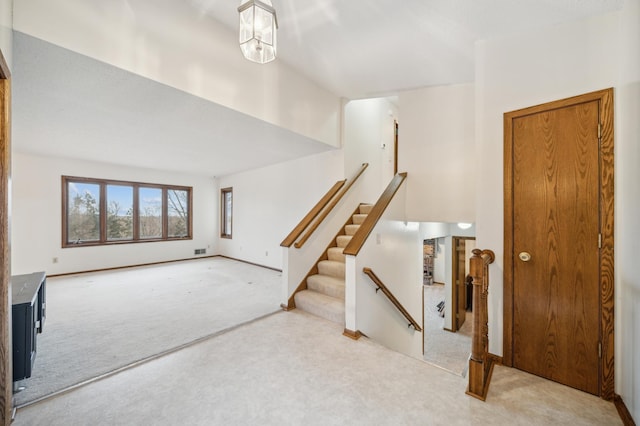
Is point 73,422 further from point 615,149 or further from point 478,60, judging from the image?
point 478,60

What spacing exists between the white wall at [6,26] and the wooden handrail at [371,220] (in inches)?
114

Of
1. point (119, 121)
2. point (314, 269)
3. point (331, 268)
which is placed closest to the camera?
point (119, 121)

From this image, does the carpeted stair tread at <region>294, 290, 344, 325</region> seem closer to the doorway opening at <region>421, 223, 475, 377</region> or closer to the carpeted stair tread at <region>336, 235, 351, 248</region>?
the carpeted stair tread at <region>336, 235, 351, 248</region>

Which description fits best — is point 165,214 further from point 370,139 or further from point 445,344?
point 445,344

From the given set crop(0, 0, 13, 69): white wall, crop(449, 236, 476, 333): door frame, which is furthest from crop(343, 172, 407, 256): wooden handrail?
crop(449, 236, 476, 333): door frame

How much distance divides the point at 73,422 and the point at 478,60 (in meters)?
4.23

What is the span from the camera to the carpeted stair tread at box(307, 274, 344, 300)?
3.42m

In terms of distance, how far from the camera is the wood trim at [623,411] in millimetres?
1586

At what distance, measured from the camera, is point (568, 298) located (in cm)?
198

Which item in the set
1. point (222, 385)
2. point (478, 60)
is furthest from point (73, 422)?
point (478, 60)

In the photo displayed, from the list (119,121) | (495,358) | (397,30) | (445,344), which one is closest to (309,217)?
(397,30)

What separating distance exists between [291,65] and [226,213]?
5425 mm

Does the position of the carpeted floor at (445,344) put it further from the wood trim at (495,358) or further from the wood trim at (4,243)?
the wood trim at (4,243)

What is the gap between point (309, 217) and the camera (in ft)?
12.7
